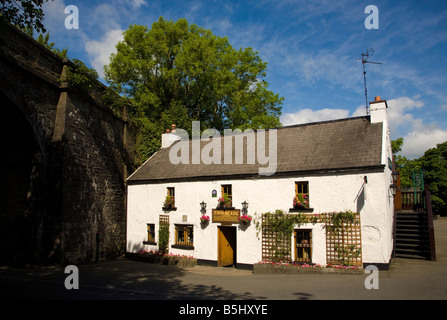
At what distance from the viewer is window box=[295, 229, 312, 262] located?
46.1 ft

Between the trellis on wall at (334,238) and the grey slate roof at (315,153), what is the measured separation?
2019 millimetres

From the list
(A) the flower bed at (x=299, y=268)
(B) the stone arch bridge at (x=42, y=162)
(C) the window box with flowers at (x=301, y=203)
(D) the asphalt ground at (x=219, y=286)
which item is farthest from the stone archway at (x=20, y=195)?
(C) the window box with flowers at (x=301, y=203)

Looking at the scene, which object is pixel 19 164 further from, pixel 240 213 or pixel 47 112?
pixel 240 213

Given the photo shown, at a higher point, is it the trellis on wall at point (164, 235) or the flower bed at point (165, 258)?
the trellis on wall at point (164, 235)

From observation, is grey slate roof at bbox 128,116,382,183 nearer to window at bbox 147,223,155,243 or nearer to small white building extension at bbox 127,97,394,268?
small white building extension at bbox 127,97,394,268

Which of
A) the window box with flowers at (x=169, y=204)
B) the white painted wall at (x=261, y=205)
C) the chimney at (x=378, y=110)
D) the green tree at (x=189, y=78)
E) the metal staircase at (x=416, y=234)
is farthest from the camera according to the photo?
the green tree at (x=189, y=78)

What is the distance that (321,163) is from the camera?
14.5 metres

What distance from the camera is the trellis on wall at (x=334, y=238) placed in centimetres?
1304

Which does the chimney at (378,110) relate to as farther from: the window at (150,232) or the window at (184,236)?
the window at (150,232)

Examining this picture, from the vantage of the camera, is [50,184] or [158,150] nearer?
[50,184]

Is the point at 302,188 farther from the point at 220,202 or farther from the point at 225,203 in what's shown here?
the point at 220,202

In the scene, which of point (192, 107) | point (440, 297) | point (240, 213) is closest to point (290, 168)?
point (240, 213)
